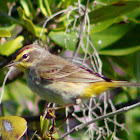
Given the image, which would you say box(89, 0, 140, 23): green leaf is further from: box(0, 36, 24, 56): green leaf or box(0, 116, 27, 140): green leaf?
box(0, 116, 27, 140): green leaf

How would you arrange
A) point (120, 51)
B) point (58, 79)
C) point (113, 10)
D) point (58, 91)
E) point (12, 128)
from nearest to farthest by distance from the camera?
point (12, 128) → point (58, 91) → point (58, 79) → point (113, 10) → point (120, 51)

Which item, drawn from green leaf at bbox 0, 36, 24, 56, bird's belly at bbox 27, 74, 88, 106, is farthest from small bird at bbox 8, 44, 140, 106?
green leaf at bbox 0, 36, 24, 56

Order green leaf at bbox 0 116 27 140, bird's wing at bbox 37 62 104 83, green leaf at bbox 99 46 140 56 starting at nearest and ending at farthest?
green leaf at bbox 0 116 27 140
bird's wing at bbox 37 62 104 83
green leaf at bbox 99 46 140 56

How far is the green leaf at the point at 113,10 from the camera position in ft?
7.51

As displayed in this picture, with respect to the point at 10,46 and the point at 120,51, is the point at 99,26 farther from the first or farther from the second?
the point at 10,46

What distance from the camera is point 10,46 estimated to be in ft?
7.70

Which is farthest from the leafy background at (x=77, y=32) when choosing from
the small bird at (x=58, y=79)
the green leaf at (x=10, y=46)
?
the small bird at (x=58, y=79)

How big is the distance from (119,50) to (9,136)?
4.79ft

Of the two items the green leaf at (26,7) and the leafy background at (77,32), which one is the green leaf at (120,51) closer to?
the leafy background at (77,32)

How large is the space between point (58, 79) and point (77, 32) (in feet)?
1.64

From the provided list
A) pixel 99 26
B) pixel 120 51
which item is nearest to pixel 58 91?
pixel 99 26

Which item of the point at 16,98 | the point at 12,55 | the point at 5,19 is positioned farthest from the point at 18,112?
the point at 5,19

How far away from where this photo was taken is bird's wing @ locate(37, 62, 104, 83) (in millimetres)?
2215

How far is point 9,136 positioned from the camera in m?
1.53
